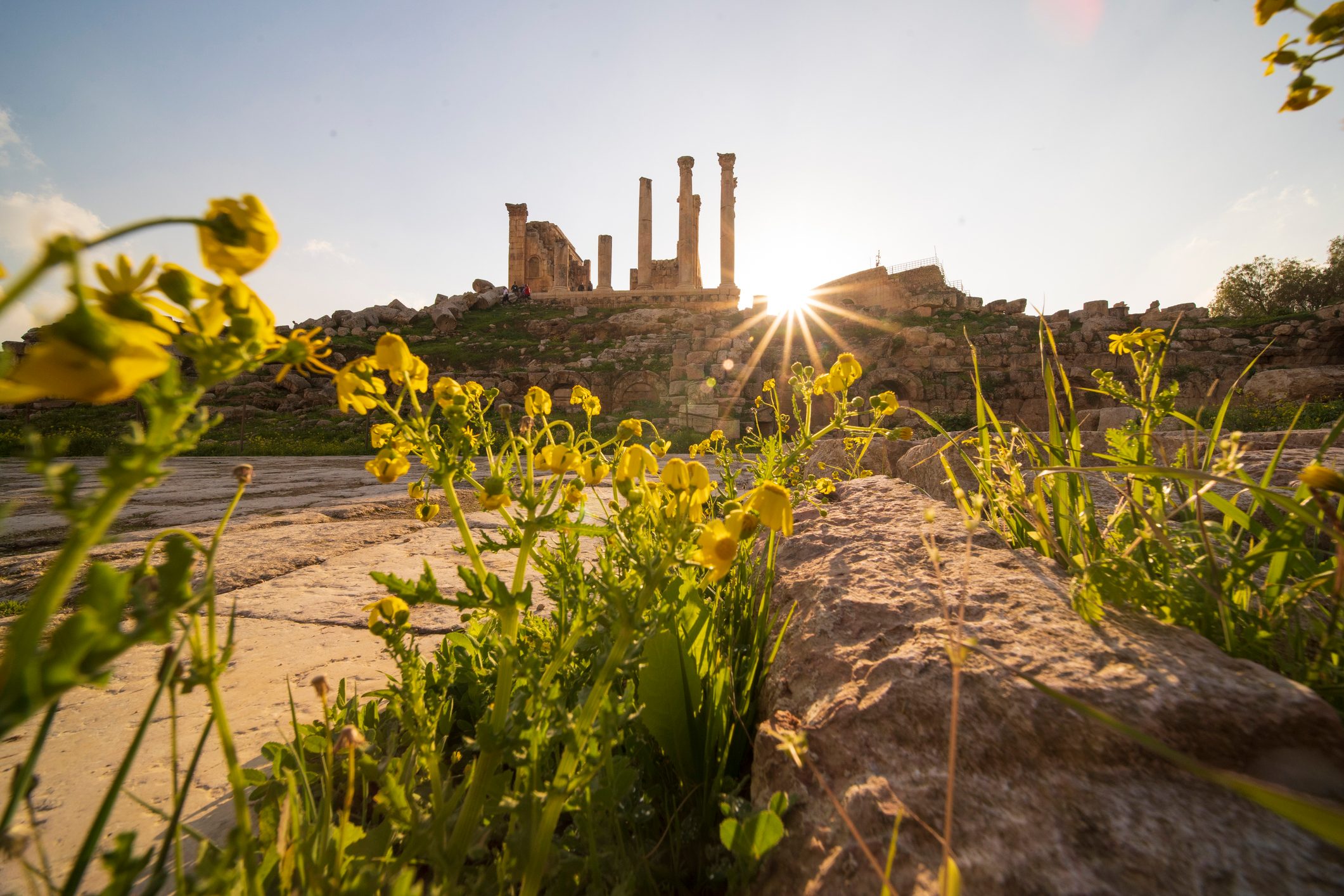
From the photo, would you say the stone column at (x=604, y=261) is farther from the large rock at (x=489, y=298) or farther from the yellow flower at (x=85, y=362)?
the yellow flower at (x=85, y=362)

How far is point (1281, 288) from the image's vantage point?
2494 centimetres

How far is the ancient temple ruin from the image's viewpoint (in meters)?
26.3

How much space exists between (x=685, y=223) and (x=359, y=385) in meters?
28.9

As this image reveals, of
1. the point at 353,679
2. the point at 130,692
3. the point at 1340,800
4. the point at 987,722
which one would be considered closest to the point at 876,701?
the point at 987,722

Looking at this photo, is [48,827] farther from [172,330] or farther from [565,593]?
[172,330]

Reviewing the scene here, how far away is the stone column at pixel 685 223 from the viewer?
27.5 meters

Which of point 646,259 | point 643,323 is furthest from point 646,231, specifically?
point 643,323

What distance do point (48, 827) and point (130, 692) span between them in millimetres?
455

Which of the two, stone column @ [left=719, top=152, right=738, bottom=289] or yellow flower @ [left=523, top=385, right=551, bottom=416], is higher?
stone column @ [left=719, top=152, right=738, bottom=289]

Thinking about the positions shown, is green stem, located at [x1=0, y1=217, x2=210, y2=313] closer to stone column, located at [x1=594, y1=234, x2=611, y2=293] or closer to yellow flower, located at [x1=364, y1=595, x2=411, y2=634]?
yellow flower, located at [x1=364, y1=595, x2=411, y2=634]

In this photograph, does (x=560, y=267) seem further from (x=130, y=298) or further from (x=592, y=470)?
(x=130, y=298)

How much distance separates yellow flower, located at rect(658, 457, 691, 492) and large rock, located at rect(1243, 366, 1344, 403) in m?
14.6

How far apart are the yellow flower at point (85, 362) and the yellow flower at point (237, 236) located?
4.2 inches

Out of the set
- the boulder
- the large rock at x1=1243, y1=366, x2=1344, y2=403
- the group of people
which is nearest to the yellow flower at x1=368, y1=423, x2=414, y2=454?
the large rock at x1=1243, y1=366, x2=1344, y2=403
